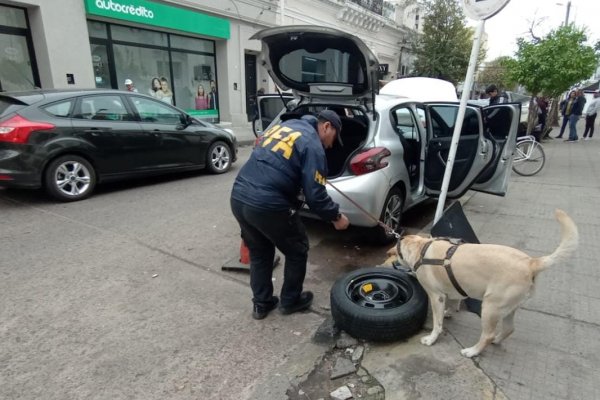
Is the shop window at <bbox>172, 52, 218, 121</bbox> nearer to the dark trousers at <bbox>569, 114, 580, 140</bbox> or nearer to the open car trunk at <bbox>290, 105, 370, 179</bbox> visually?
the open car trunk at <bbox>290, 105, 370, 179</bbox>

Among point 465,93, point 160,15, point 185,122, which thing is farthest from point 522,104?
point 160,15

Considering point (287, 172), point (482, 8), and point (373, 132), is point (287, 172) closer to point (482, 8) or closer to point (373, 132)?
point (373, 132)

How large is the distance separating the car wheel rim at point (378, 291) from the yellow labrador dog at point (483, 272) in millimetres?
256

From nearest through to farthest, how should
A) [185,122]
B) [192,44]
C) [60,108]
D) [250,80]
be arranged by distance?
[60,108] < [185,122] < [192,44] < [250,80]

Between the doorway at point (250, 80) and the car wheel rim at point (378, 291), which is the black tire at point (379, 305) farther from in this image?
the doorway at point (250, 80)

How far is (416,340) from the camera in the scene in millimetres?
2543

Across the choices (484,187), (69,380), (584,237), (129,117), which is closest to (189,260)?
(69,380)

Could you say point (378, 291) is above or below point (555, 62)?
below

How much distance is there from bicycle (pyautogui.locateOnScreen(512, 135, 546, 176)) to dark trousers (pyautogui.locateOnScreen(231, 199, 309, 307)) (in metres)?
6.77

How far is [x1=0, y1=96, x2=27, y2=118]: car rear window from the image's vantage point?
16.5 ft

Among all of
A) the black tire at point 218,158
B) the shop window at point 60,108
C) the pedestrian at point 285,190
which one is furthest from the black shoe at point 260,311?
the black tire at point 218,158

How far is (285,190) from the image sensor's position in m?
2.54

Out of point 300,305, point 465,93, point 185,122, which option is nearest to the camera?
point 300,305

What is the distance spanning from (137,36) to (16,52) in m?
3.46
